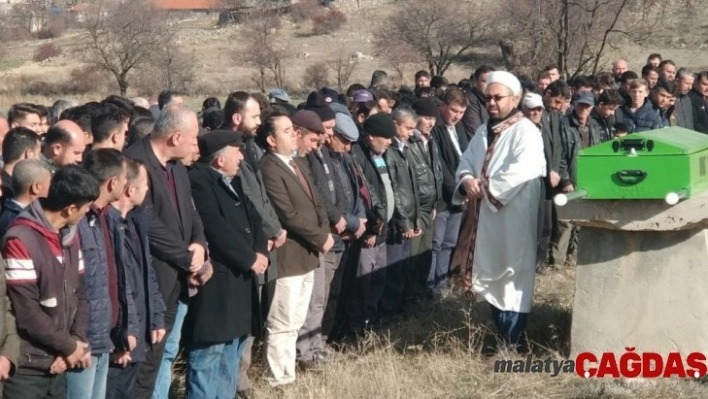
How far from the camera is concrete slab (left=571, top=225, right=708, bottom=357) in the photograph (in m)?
6.62

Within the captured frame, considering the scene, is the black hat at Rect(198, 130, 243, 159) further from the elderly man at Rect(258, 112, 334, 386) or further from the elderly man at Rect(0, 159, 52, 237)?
the elderly man at Rect(0, 159, 52, 237)

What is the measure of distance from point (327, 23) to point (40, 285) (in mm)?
58047

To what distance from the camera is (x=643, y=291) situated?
22.0 ft

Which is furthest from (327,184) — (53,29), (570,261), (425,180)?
(53,29)

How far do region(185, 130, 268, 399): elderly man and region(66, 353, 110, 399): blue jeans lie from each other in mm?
1093

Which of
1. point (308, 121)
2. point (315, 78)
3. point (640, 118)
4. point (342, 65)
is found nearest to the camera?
point (308, 121)

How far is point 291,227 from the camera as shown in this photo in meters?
7.26

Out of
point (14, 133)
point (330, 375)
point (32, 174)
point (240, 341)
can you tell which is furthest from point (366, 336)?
point (32, 174)

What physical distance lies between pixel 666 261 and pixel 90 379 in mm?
3712

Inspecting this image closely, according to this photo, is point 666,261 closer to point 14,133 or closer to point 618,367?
point 618,367

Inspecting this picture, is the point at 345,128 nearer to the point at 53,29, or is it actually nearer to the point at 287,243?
the point at 287,243

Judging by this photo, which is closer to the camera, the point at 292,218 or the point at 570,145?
the point at 292,218

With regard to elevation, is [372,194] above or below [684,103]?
above

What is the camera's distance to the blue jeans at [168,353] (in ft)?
20.1
